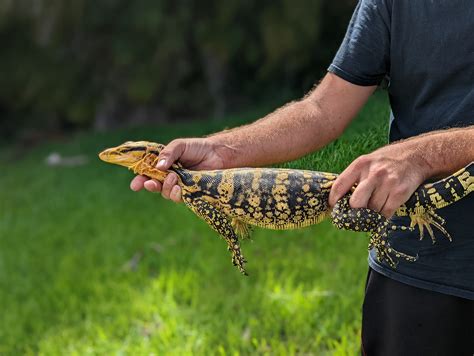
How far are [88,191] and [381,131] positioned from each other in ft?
18.0

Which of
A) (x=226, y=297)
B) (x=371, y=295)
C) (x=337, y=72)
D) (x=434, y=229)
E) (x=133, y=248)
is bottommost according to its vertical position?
(x=133, y=248)

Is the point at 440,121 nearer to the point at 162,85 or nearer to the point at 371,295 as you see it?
the point at 371,295

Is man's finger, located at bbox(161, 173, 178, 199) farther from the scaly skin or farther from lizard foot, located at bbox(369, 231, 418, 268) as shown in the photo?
lizard foot, located at bbox(369, 231, 418, 268)

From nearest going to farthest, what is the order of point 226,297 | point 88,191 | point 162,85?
point 226,297 < point 88,191 < point 162,85

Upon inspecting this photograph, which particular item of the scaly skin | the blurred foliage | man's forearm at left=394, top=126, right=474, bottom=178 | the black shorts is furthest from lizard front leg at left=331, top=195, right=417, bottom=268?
the blurred foliage

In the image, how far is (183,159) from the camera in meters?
1.95

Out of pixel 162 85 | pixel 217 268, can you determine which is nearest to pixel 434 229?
pixel 217 268

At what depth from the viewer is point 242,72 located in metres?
7.54

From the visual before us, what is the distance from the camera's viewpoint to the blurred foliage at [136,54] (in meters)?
7.07

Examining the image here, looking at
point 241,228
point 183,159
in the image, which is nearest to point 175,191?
point 183,159

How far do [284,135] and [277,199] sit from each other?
0.93ft

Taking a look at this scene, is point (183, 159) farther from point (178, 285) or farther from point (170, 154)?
point (178, 285)

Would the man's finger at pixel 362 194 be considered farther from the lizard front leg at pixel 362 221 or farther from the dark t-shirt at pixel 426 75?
the dark t-shirt at pixel 426 75

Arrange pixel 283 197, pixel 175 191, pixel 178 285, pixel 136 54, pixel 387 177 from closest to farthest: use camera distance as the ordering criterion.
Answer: pixel 387 177 < pixel 283 197 < pixel 175 191 < pixel 178 285 < pixel 136 54
